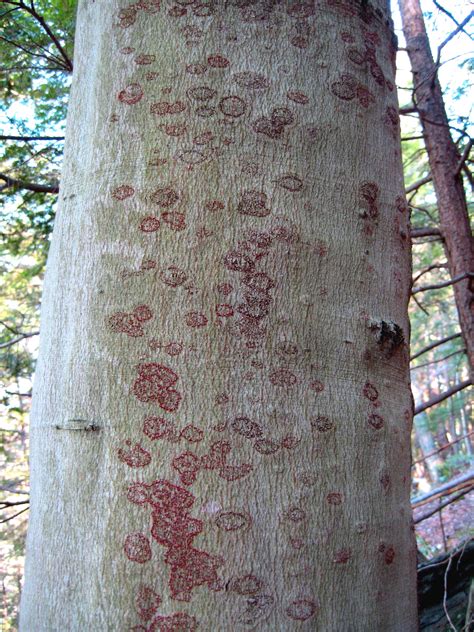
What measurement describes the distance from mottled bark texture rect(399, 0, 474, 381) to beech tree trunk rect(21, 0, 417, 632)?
3.73 meters

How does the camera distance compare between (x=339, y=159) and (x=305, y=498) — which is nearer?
(x=305, y=498)

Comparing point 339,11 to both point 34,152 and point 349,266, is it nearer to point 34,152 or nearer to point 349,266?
point 349,266

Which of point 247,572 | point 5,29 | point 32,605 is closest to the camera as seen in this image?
point 247,572

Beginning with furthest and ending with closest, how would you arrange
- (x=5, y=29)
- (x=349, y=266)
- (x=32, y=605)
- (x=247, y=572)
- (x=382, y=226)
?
(x=5, y=29), (x=382, y=226), (x=349, y=266), (x=32, y=605), (x=247, y=572)

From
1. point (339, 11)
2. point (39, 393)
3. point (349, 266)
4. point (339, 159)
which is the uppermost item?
point (339, 11)

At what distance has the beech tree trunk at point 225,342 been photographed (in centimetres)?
118

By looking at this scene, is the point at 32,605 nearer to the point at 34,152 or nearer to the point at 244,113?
the point at 244,113

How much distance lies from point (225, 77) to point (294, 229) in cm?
44

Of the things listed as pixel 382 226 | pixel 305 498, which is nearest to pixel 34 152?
pixel 382 226

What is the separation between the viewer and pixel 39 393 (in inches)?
56.8

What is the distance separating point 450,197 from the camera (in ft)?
17.3

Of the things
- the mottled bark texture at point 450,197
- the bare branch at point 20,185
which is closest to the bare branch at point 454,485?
the mottled bark texture at point 450,197

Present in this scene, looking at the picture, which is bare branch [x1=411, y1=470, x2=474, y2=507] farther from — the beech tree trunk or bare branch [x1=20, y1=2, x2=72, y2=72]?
bare branch [x1=20, y1=2, x2=72, y2=72]

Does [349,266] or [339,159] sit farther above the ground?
[339,159]
